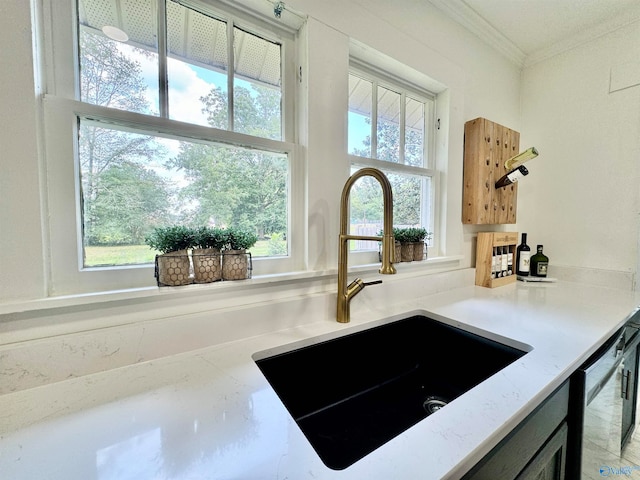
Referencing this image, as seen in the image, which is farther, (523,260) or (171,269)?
(523,260)

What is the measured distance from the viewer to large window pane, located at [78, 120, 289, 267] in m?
0.76

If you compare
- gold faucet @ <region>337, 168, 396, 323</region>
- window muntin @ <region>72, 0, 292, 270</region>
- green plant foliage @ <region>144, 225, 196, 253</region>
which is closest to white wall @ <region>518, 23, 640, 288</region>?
gold faucet @ <region>337, 168, 396, 323</region>

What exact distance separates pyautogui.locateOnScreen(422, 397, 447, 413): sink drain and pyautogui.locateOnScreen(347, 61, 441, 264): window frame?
60 cm

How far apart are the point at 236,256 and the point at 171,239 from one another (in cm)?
19

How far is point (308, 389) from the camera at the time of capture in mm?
903

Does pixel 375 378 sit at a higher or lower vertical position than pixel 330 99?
lower

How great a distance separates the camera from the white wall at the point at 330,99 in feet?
1.98

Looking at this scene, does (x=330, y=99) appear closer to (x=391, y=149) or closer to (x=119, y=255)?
(x=391, y=149)

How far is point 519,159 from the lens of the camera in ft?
5.36

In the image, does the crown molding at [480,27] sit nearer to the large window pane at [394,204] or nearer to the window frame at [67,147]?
the large window pane at [394,204]

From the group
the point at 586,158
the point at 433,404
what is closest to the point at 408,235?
the point at 433,404

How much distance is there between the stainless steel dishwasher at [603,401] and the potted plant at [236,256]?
3.43 feet

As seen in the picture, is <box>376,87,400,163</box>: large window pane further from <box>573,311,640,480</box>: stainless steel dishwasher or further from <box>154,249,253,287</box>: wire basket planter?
<box>573,311,640,480</box>: stainless steel dishwasher

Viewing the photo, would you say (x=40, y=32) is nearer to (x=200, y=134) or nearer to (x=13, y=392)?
(x=200, y=134)
